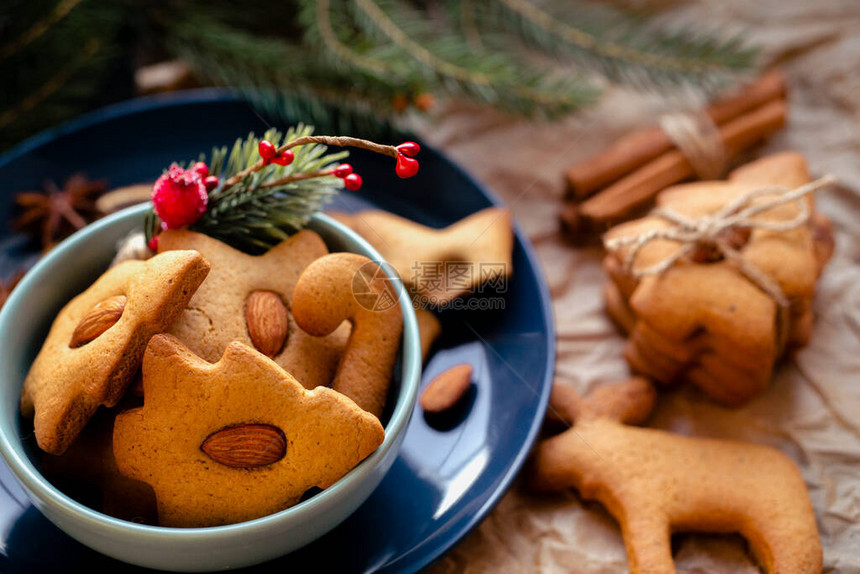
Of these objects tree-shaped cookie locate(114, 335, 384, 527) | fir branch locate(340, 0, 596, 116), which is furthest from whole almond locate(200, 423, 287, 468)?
fir branch locate(340, 0, 596, 116)

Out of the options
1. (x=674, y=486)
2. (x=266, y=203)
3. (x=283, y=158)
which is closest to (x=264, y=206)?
(x=266, y=203)

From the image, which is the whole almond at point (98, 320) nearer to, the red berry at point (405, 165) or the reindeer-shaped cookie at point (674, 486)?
the red berry at point (405, 165)

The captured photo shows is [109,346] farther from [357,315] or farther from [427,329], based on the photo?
[427,329]

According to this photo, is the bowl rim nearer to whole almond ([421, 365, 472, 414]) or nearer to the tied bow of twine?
whole almond ([421, 365, 472, 414])

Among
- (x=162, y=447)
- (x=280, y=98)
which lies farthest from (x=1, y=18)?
(x=162, y=447)

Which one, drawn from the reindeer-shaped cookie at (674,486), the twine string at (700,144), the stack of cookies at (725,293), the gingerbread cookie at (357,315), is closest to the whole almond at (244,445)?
the gingerbread cookie at (357,315)

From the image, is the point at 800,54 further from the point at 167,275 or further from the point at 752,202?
the point at 167,275
